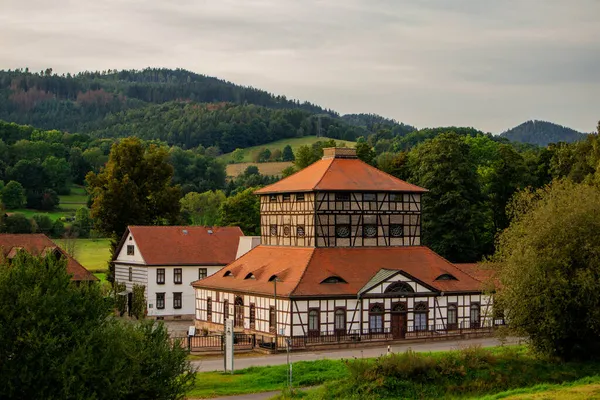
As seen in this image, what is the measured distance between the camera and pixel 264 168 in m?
176

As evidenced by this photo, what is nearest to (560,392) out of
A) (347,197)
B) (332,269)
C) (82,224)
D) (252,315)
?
(332,269)

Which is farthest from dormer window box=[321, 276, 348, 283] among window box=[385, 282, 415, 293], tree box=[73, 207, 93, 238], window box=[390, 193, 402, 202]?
tree box=[73, 207, 93, 238]

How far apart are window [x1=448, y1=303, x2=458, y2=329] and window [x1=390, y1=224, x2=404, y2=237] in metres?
5.79

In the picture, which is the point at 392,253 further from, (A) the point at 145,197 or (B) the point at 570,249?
(A) the point at 145,197

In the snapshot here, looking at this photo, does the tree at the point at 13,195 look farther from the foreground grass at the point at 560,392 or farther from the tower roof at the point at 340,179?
the foreground grass at the point at 560,392

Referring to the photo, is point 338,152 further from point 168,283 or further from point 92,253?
point 92,253

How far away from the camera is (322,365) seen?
139 feet

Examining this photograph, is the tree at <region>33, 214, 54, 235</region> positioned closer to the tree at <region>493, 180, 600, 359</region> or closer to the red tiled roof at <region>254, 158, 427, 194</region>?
the red tiled roof at <region>254, 158, 427, 194</region>

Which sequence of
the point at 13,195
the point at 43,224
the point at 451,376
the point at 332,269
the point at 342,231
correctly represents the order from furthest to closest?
the point at 13,195 → the point at 43,224 → the point at 342,231 → the point at 332,269 → the point at 451,376

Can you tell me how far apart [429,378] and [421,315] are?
1613cm

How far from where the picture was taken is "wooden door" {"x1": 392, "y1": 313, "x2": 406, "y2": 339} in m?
53.6

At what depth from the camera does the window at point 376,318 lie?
174 feet

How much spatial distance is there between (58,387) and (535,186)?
205 ft

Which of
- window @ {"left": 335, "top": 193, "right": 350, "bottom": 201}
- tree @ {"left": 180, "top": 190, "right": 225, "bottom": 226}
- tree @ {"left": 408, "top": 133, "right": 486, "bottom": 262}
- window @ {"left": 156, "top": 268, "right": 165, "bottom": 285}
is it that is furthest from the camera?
tree @ {"left": 180, "top": 190, "right": 225, "bottom": 226}
